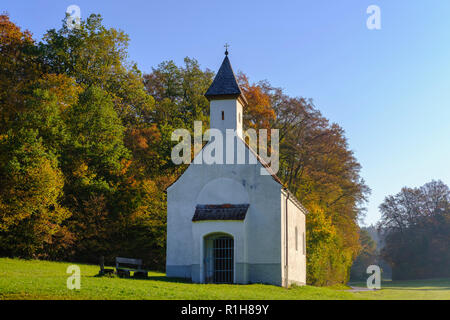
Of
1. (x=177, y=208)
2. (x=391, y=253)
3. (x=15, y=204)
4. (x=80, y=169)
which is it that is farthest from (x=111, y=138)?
(x=391, y=253)

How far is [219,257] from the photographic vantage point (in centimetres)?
2803

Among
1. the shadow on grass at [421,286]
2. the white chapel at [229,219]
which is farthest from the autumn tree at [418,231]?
the white chapel at [229,219]

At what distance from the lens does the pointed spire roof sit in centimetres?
3053

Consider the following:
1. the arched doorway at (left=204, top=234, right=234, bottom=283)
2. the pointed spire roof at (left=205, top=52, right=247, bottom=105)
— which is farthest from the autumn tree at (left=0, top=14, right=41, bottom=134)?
the arched doorway at (left=204, top=234, right=234, bottom=283)

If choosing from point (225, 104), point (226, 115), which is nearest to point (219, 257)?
point (226, 115)

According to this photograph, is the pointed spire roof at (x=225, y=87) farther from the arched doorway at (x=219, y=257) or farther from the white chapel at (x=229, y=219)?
the arched doorway at (x=219, y=257)

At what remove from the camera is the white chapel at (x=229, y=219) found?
27.3 meters

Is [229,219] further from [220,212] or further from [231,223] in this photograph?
[220,212]

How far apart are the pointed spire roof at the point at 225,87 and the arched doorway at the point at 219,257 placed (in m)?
8.87

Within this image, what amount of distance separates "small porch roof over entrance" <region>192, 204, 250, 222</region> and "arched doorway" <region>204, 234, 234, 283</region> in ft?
4.01

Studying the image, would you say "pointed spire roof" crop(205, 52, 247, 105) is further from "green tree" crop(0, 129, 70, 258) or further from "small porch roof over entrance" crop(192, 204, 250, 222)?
"green tree" crop(0, 129, 70, 258)

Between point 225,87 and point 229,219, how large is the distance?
883 centimetres
